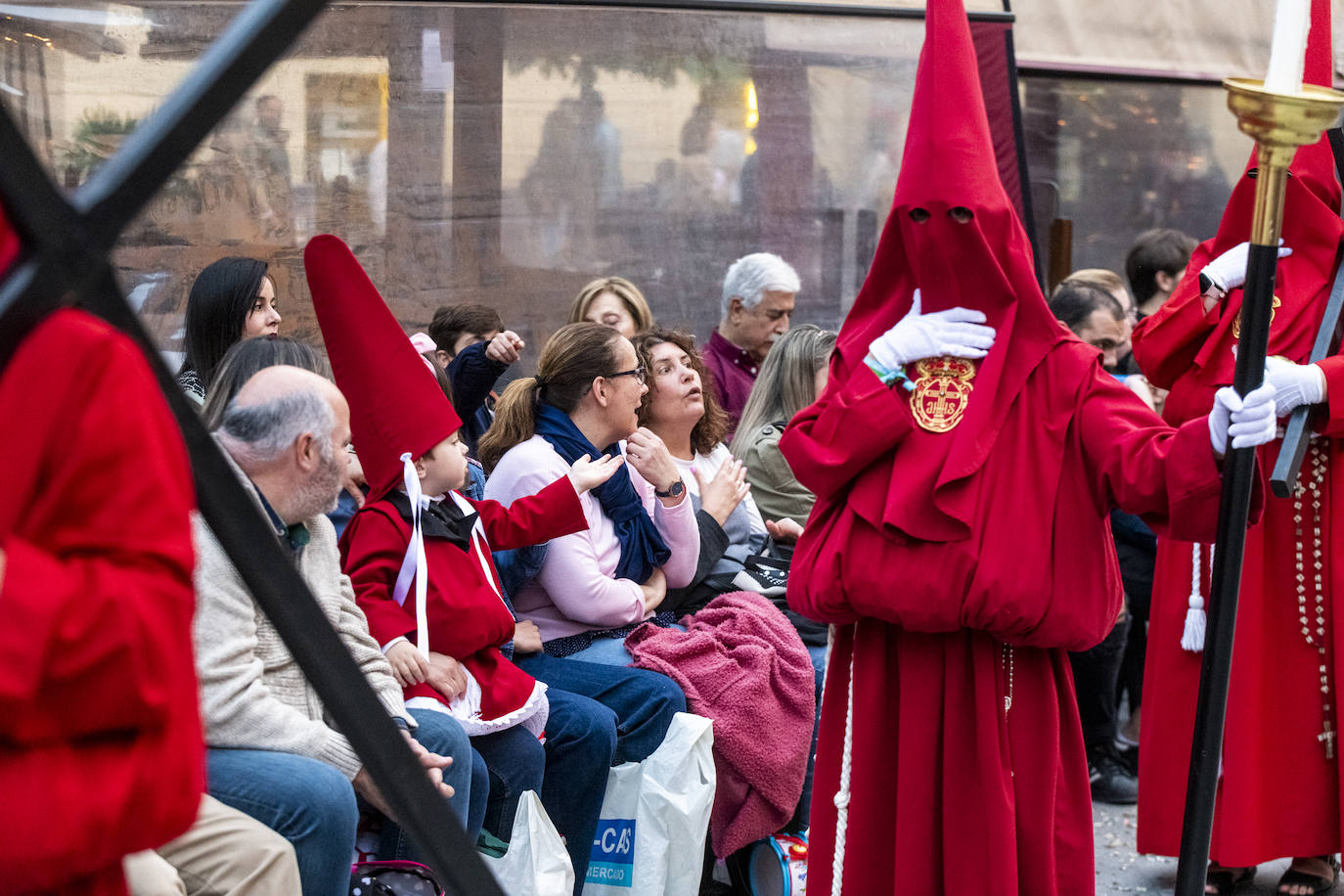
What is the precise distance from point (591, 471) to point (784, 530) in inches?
41.8

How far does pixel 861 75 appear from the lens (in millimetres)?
5301

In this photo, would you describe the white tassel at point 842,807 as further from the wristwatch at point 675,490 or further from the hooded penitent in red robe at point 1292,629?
the hooded penitent in red robe at point 1292,629

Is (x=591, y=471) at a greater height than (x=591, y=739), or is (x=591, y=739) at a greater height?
(x=591, y=471)

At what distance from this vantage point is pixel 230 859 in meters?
2.28

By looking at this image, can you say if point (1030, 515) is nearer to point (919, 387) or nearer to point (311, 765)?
point (919, 387)

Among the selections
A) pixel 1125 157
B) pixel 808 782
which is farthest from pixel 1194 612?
pixel 1125 157

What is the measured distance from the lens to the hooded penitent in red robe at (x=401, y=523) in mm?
2984

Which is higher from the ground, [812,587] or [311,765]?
[812,587]

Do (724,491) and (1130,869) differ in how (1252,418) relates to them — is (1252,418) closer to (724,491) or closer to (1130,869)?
(724,491)

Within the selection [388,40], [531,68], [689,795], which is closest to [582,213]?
[531,68]

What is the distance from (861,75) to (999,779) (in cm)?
325

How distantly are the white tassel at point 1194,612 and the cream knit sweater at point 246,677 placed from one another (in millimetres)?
2178

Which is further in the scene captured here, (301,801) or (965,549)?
(965,549)

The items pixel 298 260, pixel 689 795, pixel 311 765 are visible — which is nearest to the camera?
pixel 311 765
